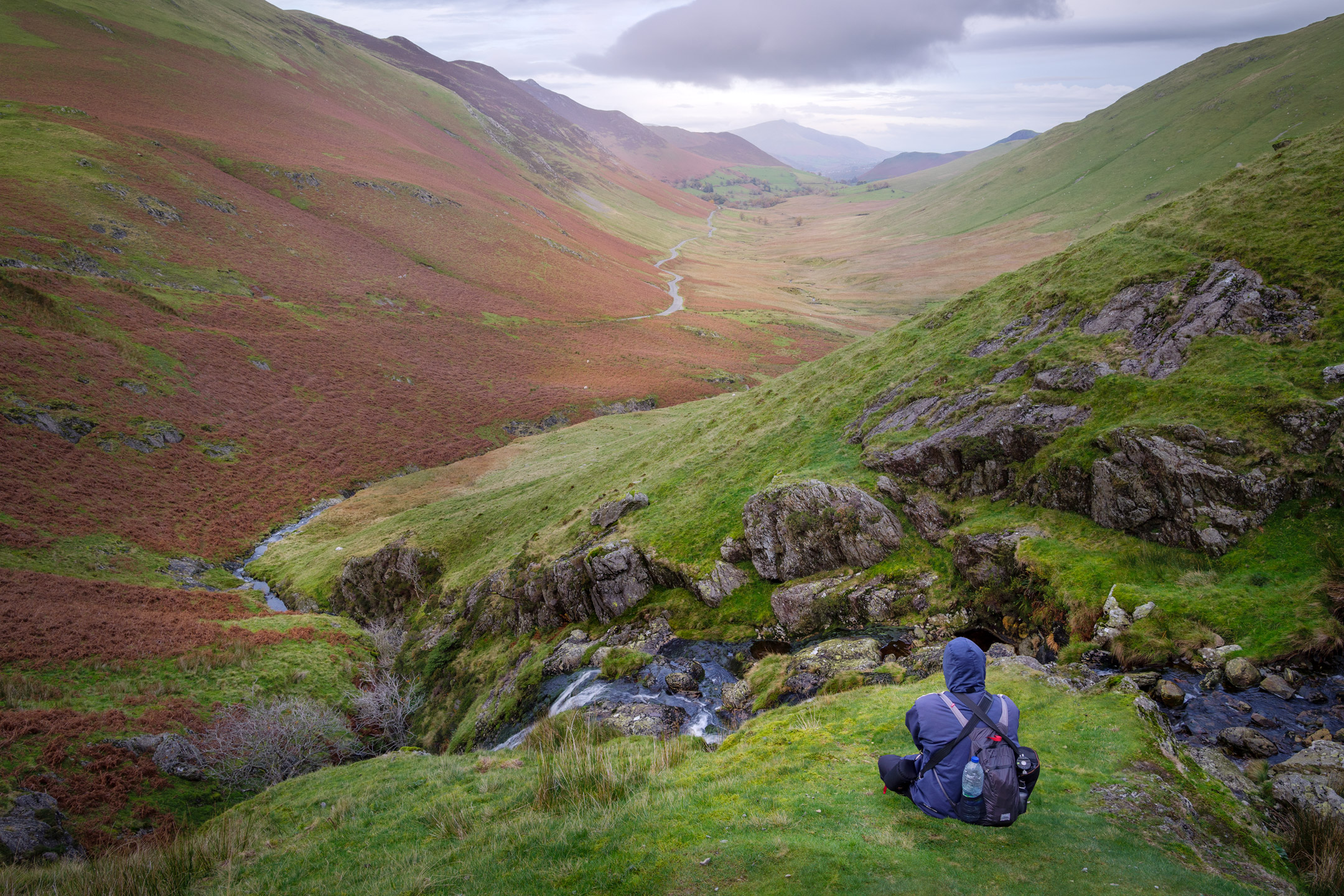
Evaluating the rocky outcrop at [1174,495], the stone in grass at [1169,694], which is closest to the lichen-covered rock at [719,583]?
the rocky outcrop at [1174,495]

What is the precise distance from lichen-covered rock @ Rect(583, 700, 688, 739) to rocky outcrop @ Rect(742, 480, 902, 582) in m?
8.91

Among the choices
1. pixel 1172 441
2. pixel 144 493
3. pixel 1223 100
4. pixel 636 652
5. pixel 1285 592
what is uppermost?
pixel 1223 100

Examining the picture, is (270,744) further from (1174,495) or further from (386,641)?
(1174,495)

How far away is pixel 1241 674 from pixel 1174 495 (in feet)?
24.8

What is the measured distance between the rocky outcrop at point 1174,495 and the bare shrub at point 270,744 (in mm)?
38402

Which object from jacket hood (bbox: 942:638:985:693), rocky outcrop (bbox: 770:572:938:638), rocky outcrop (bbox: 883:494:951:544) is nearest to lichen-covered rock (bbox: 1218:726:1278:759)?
jacket hood (bbox: 942:638:985:693)

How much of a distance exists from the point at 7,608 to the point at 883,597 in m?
48.7

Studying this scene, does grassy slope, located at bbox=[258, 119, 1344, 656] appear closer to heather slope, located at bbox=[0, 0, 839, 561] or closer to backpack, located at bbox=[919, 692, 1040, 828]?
backpack, located at bbox=[919, 692, 1040, 828]

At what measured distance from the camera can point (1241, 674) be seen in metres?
15.2

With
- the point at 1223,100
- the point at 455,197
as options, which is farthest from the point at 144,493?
the point at 1223,100

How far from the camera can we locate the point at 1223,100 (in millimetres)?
177500

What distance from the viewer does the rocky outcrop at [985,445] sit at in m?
26.1

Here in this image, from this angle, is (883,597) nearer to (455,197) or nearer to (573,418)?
(573,418)

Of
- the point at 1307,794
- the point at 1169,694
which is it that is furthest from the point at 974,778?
the point at 1169,694
